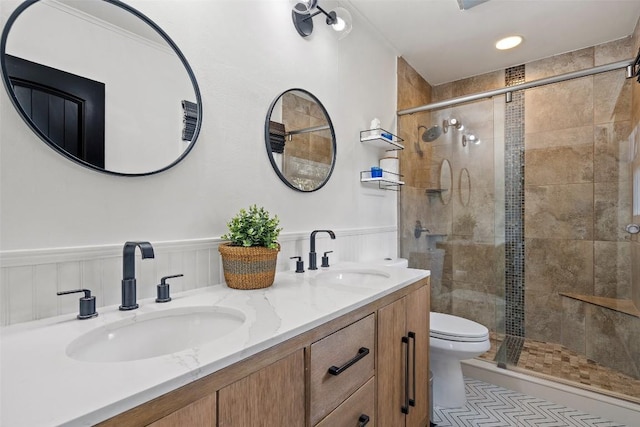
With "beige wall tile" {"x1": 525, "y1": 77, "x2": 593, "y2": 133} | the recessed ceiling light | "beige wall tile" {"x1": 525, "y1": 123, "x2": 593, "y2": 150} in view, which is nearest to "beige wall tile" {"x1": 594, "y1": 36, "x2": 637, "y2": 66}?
"beige wall tile" {"x1": 525, "y1": 77, "x2": 593, "y2": 133}

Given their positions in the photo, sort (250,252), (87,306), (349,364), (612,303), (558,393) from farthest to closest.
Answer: (612,303)
(558,393)
(250,252)
(349,364)
(87,306)

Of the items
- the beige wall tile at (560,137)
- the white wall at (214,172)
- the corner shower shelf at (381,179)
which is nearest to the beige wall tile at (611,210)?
the beige wall tile at (560,137)

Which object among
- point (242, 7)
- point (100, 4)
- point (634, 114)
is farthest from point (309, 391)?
point (634, 114)

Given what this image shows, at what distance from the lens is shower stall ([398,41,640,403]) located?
89.3 inches

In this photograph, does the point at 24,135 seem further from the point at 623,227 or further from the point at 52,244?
the point at 623,227

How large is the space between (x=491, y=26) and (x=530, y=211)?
56.9 inches

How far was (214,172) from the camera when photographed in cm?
122

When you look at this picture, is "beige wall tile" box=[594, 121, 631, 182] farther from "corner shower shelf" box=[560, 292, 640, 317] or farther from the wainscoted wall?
the wainscoted wall

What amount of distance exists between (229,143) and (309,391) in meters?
0.92

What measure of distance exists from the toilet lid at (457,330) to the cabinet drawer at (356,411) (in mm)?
893

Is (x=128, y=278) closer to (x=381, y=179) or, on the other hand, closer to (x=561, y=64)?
(x=381, y=179)

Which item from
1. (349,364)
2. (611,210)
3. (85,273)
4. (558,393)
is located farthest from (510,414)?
(85,273)

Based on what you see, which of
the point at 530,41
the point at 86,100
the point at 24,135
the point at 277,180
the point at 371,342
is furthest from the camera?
the point at 530,41

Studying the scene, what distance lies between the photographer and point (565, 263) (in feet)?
8.29
